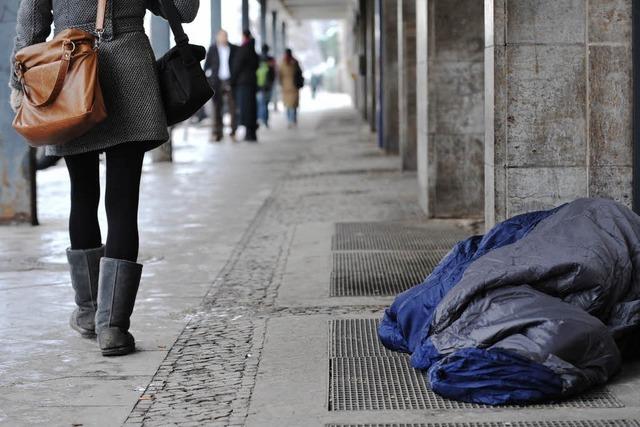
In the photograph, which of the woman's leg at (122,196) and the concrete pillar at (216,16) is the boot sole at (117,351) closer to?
the woman's leg at (122,196)

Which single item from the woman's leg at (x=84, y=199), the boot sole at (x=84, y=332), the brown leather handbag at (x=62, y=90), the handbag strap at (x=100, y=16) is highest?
the handbag strap at (x=100, y=16)

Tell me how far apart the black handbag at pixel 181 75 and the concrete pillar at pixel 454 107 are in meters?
4.67

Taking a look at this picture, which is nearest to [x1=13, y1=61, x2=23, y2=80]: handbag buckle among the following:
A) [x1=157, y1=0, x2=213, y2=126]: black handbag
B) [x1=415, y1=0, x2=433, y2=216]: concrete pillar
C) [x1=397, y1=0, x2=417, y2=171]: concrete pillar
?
[x1=157, y1=0, x2=213, y2=126]: black handbag

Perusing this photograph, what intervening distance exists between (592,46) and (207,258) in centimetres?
270

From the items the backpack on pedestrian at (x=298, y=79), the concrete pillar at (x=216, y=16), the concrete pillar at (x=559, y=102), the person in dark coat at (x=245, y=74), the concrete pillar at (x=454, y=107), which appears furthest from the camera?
the backpack on pedestrian at (x=298, y=79)

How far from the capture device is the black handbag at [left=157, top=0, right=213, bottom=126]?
15.4 ft

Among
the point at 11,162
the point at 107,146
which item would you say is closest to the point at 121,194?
the point at 107,146

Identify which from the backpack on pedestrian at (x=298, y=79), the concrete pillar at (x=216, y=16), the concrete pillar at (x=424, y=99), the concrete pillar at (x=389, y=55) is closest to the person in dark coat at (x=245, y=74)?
the concrete pillar at (x=389, y=55)

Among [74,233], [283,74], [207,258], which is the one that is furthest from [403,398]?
[283,74]

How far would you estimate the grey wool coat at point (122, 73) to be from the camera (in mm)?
4660

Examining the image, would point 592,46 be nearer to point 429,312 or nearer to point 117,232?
point 429,312

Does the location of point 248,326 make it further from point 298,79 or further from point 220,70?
point 298,79

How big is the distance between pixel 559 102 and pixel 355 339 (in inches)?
76.7

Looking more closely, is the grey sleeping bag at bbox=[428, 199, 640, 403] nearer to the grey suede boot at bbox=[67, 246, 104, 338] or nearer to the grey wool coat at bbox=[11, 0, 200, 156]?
the grey wool coat at bbox=[11, 0, 200, 156]
